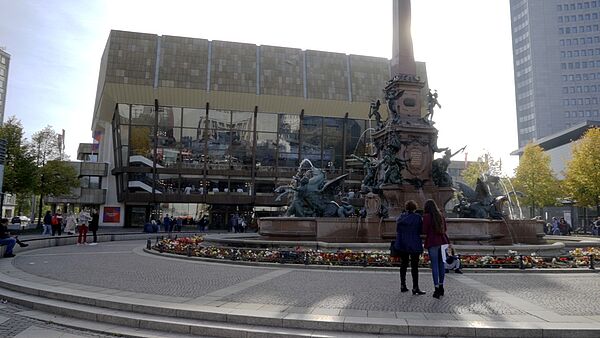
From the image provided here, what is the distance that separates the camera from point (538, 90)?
396 feet

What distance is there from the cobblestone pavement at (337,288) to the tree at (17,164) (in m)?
29.3

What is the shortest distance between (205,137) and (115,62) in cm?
1303

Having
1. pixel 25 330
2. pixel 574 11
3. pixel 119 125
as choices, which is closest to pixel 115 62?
pixel 119 125

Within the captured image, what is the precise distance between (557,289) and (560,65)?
12799 centimetres

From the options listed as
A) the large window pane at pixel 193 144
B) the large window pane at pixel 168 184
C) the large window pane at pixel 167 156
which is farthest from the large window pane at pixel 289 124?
the large window pane at pixel 168 184

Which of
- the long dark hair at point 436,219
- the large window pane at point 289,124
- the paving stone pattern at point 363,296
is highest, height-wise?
the large window pane at point 289,124

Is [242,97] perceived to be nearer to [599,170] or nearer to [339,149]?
[339,149]

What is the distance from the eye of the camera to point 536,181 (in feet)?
171

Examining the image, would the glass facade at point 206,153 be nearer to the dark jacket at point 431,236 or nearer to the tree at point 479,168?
the tree at point 479,168

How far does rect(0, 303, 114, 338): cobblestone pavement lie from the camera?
6832 millimetres

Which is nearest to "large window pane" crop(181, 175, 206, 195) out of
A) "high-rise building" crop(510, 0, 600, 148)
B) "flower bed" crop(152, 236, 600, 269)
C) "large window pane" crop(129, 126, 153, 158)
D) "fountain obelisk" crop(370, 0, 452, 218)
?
"large window pane" crop(129, 126, 153, 158)

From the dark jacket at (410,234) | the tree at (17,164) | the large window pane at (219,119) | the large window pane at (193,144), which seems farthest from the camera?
the large window pane at (219,119)

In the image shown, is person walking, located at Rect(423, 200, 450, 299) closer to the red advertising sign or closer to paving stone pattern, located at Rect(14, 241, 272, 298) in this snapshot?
paving stone pattern, located at Rect(14, 241, 272, 298)

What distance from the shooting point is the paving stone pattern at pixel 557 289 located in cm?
793
